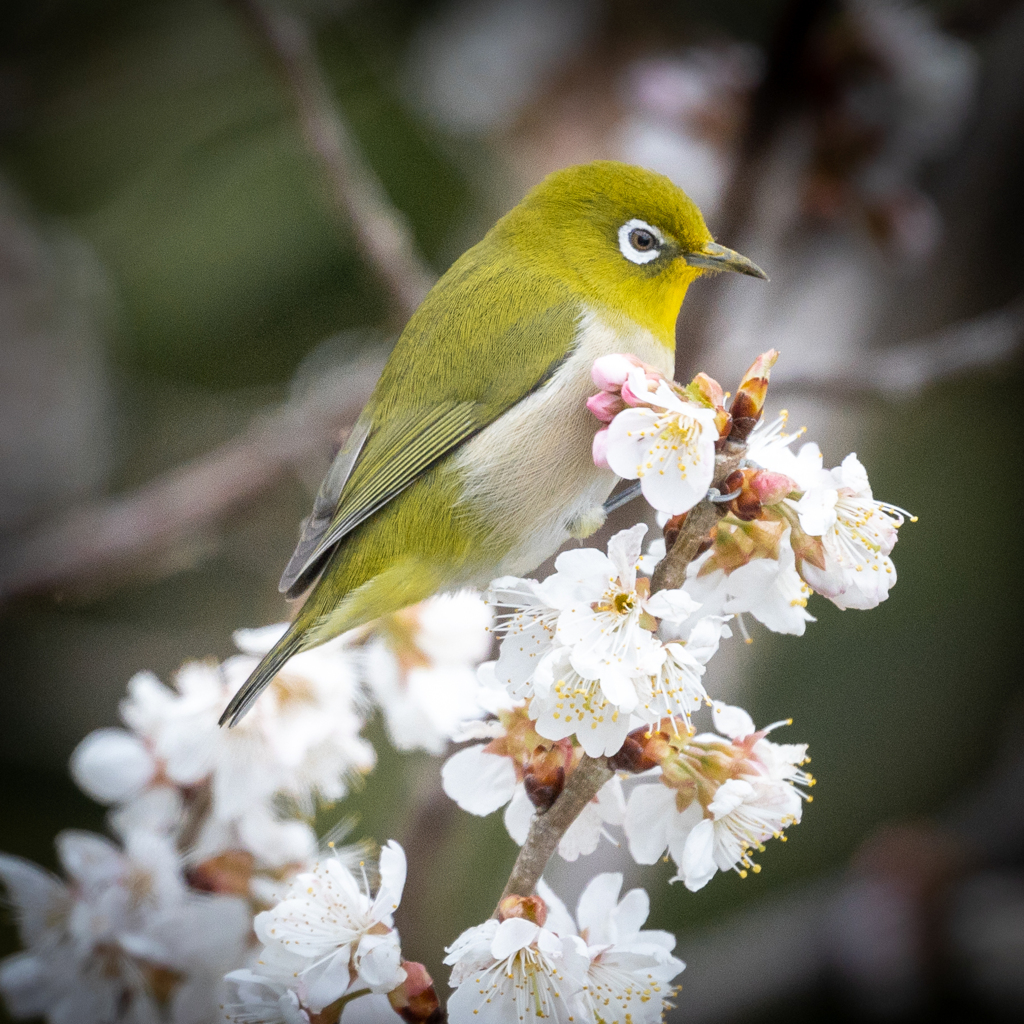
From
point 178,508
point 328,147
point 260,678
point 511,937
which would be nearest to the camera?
point 511,937

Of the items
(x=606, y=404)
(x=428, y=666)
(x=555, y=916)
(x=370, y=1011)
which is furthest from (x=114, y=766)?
(x=606, y=404)

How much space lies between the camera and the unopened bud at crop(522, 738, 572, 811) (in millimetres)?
1224

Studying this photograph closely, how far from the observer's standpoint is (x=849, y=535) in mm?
1262

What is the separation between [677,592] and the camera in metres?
1.12

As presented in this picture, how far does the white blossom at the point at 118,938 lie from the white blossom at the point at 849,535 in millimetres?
1049

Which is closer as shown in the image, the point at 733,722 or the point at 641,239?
the point at 733,722

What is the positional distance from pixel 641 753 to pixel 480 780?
25 centimetres

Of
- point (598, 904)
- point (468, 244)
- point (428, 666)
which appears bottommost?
point (598, 904)

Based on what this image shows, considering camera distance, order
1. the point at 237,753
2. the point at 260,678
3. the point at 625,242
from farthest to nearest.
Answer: the point at 625,242 < the point at 237,753 < the point at 260,678

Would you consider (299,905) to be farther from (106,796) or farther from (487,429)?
(487,429)

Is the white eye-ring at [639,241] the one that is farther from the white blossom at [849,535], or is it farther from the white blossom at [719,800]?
the white blossom at [719,800]

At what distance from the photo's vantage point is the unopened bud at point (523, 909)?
1167mm

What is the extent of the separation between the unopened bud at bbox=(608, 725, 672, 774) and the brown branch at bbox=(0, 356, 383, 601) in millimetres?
1952

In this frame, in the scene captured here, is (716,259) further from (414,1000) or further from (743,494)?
(414,1000)
